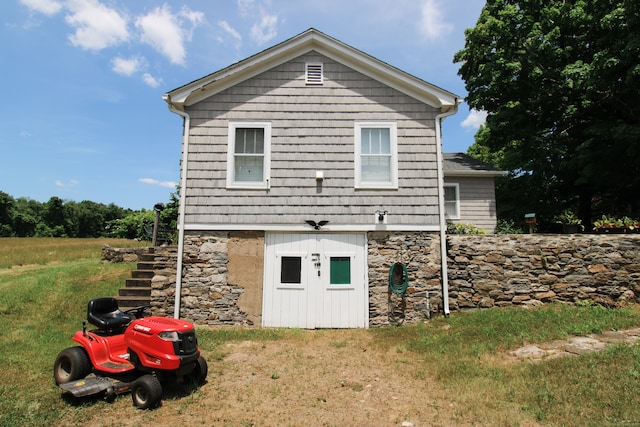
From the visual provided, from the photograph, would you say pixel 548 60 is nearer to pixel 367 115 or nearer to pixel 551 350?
pixel 367 115

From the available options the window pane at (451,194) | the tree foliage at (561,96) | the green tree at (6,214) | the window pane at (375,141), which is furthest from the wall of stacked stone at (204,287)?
the green tree at (6,214)

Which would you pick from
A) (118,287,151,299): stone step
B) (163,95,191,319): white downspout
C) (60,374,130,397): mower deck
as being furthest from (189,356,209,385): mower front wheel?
(118,287,151,299): stone step

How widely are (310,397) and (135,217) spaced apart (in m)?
31.4

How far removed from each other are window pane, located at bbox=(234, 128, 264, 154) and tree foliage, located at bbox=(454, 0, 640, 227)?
11069 mm

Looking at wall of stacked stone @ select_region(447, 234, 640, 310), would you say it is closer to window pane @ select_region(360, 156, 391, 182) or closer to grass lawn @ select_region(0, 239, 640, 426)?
grass lawn @ select_region(0, 239, 640, 426)

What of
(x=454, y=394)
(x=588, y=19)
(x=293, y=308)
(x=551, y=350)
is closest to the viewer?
(x=454, y=394)

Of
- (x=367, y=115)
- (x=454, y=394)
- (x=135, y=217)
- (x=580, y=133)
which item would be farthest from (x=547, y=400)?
(x=135, y=217)

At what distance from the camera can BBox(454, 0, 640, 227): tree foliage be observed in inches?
478

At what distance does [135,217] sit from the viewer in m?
31.4

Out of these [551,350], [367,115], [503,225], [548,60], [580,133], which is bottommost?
[551,350]

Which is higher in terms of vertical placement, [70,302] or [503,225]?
[503,225]

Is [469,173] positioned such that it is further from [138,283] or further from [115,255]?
[115,255]

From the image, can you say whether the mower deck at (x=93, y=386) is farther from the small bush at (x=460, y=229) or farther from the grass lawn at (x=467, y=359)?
the small bush at (x=460, y=229)

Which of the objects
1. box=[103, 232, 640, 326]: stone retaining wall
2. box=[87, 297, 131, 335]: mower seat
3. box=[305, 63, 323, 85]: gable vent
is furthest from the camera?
box=[305, 63, 323, 85]: gable vent
